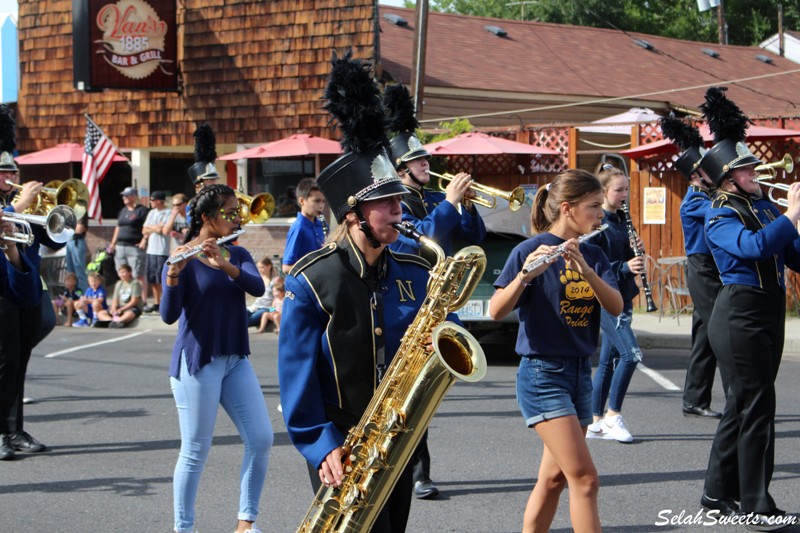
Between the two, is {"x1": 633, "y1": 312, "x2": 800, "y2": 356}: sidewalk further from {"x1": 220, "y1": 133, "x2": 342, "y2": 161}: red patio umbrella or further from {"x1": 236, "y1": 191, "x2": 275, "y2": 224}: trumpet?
{"x1": 220, "y1": 133, "x2": 342, "y2": 161}: red patio umbrella

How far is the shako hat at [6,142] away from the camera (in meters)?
7.49

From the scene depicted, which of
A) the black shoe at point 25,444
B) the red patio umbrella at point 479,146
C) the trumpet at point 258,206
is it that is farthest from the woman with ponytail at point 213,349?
the red patio umbrella at point 479,146

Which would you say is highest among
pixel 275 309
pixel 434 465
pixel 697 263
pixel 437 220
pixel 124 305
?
pixel 437 220

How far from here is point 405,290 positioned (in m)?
3.91

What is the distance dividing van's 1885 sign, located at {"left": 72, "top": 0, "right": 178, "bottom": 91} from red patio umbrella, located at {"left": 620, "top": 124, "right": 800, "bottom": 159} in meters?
8.80

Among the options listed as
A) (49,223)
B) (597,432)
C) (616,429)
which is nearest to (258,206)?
(49,223)

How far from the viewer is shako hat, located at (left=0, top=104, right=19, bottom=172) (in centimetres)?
749

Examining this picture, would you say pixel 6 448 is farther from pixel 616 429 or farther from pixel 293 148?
pixel 293 148

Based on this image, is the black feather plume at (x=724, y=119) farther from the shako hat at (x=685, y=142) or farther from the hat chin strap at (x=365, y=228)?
the hat chin strap at (x=365, y=228)

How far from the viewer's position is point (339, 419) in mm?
3801

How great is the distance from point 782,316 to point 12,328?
4912 mm

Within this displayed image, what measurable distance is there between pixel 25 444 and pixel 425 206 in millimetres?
3490

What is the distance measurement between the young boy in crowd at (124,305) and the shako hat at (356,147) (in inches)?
495

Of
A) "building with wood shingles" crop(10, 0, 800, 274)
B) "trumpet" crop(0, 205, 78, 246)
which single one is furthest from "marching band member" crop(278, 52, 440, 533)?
"building with wood shingles" crop(10, 0, 800, 274)
